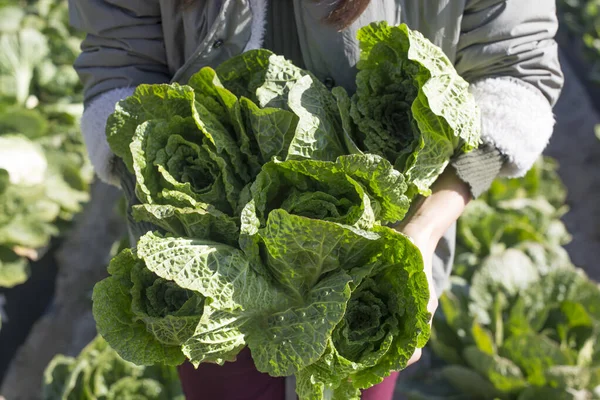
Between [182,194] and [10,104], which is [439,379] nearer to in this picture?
[182,194]

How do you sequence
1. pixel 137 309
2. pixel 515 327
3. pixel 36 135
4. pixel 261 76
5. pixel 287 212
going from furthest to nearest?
pixel 36 135
pixel 515 327
pixel 261 76
pixel 137 309
pixel 287 212

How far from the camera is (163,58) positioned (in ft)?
5.68

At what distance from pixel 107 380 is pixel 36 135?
1.66 metres

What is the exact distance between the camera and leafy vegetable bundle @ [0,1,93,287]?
3.41 meters

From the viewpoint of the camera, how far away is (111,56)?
1695mm

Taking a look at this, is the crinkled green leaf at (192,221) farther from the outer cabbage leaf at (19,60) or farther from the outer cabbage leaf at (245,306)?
the outer cabbage leaf at (19,60)

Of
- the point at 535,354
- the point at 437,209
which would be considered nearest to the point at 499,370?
the point at 535,354

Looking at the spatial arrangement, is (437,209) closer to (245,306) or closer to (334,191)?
(334,191)

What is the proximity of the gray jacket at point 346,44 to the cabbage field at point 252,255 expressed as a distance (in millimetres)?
87

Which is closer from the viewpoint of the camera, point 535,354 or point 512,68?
point 512,68

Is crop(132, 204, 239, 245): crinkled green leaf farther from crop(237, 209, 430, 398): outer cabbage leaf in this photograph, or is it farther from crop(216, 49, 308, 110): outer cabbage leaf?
crop(216, 49, 308, 110): outer cabbage leaf

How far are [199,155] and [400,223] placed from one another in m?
0.49

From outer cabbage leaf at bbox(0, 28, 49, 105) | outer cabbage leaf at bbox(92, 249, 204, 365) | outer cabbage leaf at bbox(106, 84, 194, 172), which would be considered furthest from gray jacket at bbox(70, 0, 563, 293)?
outer cabbage leaf at bbox(0, 28, 49, 105)

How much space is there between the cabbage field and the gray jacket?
87mm
